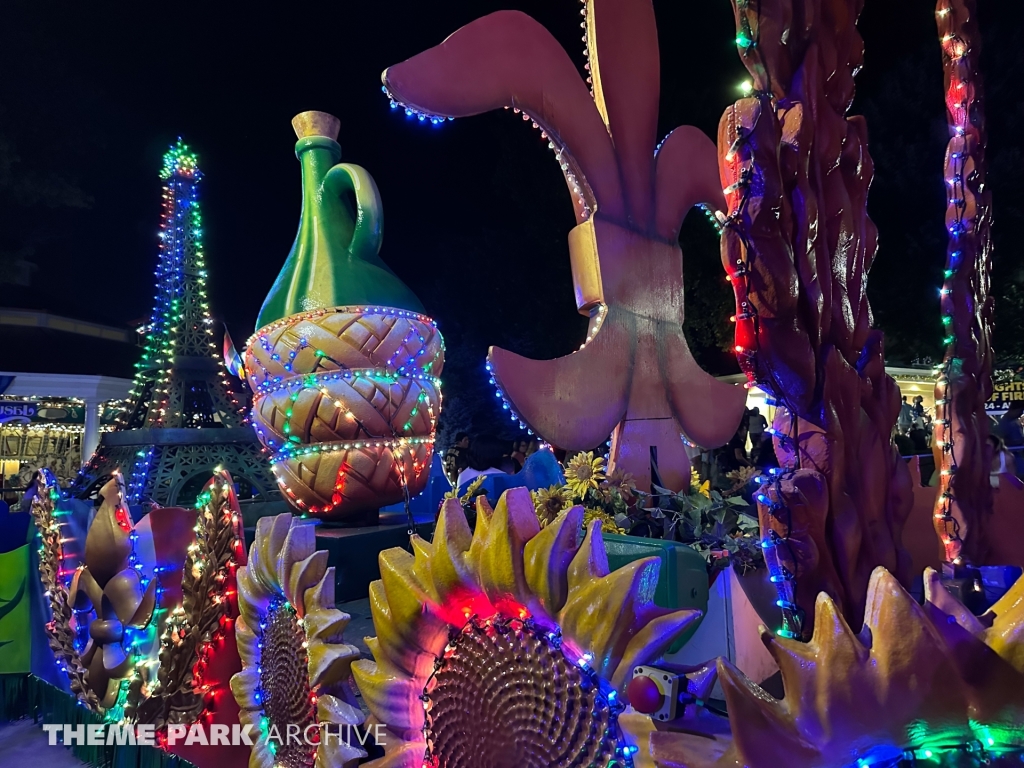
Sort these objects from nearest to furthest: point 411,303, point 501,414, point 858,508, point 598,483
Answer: point 858,508 → point 598,483 → point 411,303 → point 501,414

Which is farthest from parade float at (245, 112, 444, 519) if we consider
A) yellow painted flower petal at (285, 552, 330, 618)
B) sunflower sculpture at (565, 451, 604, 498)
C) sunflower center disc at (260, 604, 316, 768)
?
yellow painted flower petal at (285, 552, 330, 618)

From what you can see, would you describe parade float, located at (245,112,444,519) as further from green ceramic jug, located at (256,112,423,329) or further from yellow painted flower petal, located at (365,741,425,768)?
yellow painted flower petal, located at (365,741,425,768)

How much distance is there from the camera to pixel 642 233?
3.09m

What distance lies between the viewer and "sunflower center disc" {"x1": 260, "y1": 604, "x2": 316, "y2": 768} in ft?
4.88

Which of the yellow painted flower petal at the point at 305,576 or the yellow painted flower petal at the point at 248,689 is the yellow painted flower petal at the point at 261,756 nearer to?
the yellow painted flower petal at the point at 248,689

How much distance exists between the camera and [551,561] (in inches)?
39.1

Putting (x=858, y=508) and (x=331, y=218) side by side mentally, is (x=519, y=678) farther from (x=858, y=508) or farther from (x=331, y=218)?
(x=331, y=218)

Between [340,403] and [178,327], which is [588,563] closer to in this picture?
[340,403]

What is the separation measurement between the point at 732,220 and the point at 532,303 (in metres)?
9.27

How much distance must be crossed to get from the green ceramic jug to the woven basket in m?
0.11

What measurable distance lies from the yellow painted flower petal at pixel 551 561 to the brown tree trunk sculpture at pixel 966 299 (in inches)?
77.3

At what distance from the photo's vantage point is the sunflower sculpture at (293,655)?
4.32 feet

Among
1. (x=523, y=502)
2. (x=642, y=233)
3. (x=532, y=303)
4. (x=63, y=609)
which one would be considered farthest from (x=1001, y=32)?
(x=63, y=609)

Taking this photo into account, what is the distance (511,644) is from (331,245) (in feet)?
7.87
